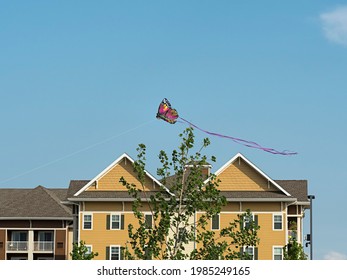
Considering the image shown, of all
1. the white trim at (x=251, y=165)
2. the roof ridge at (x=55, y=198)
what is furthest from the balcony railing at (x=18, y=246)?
the white trim at (x=251, y=165)

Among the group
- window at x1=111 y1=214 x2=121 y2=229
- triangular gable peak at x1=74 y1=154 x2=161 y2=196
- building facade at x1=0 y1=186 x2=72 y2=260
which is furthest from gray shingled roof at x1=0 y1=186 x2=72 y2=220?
window at x1=111 y1=214 x2=121 y2=229

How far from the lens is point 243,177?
7144 cm

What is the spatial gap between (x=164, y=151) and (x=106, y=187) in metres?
41.0

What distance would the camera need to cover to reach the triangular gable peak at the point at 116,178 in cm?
7150

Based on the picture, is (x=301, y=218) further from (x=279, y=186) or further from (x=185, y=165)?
(x=185, y=165)

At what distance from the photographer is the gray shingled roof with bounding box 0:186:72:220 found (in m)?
86.3

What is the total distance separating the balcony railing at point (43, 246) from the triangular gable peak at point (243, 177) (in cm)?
2121

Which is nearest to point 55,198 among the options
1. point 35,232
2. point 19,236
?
point 35,232

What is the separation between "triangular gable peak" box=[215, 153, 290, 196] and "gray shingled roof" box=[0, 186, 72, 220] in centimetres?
2012

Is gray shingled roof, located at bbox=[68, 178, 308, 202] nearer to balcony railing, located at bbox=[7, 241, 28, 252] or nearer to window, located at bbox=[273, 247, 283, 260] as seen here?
window, located at bbox=[273, 247, 283, 260]

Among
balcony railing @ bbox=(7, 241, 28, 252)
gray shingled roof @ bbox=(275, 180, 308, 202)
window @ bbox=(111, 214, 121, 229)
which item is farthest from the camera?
balcony railing @ bbox=(7, 241, 28, 252)

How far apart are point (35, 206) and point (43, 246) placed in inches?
173

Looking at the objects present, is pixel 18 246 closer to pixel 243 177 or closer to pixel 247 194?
pixel 243 177
